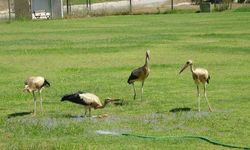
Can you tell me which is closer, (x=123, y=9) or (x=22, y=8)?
(x=22, y=8)

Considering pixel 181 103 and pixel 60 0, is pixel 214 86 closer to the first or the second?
pixel 181 103

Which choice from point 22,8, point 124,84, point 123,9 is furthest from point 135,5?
point 124,84

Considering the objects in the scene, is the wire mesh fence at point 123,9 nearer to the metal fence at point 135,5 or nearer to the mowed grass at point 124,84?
the metal fence at point 135,5

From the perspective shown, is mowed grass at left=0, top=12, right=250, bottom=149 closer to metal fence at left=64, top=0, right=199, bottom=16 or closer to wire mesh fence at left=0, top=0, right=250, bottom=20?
wire mesh fence at left=0, top=0, right=250, bottom=20

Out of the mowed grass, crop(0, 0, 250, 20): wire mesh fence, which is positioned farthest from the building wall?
the mowed grass

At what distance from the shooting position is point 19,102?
1436 cm

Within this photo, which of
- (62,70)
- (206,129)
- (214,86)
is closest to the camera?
(206,129)

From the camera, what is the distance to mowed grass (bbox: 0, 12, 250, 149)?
35.9 ft

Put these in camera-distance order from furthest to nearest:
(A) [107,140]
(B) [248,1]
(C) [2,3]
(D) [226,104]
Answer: (C) [2,3]
(B) [248,1]
(D) [226,104]
(A) [107,140]

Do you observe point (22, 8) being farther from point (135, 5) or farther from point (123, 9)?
point (135, 5)

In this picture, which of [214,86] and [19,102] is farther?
[214,86]

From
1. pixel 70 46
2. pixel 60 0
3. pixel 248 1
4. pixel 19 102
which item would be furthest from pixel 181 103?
pixel 248 1

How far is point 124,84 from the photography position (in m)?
16.5

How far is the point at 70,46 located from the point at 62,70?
23.0 feet
